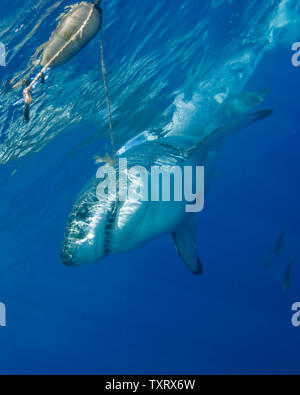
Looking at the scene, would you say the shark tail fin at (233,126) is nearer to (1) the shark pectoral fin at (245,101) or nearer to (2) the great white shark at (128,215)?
(2) the great white shark at (128,215)

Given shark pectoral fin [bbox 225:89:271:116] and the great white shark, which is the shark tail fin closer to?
the great white shark

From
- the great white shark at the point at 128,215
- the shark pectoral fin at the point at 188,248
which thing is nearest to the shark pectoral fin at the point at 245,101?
the great white shark at the point at 128,215

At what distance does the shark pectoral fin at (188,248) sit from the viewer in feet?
18.8

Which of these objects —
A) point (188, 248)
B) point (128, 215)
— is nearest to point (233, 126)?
point (128, 215)

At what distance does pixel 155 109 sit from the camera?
1439 centimetres

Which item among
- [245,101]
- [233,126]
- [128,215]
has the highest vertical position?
[245,101]

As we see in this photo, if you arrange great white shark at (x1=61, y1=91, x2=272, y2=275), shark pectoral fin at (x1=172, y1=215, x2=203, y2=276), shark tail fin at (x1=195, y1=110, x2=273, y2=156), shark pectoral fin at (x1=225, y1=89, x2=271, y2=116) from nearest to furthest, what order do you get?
great white shark at (x1=61, y1=91, x2=272, y2=275)
shark tail fin at (x1=195, y1=110, x2=273, y2=156)
shark pectoral fin at (x1=172, y1=215, x2=203, y2=276)
shark pectoral fin at (x1=225, y1=89, x2=271, y2=116)

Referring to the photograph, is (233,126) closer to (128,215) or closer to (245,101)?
(128,215)

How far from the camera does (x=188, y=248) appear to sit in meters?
5.86

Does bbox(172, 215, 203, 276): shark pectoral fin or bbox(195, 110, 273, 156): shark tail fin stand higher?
bbox(195, 110, 273, 156): shark tail fin

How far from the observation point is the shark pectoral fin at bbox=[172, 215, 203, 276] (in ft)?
18.8

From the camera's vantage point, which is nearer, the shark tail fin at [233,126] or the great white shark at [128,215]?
the great white shark at [128,215]

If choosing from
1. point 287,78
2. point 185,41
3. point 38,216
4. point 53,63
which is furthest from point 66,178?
point 287,78

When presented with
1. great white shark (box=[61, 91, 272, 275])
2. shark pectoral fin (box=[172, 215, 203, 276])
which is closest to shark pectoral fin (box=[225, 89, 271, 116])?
great white shark (box=[61, 91, 272, 275])
